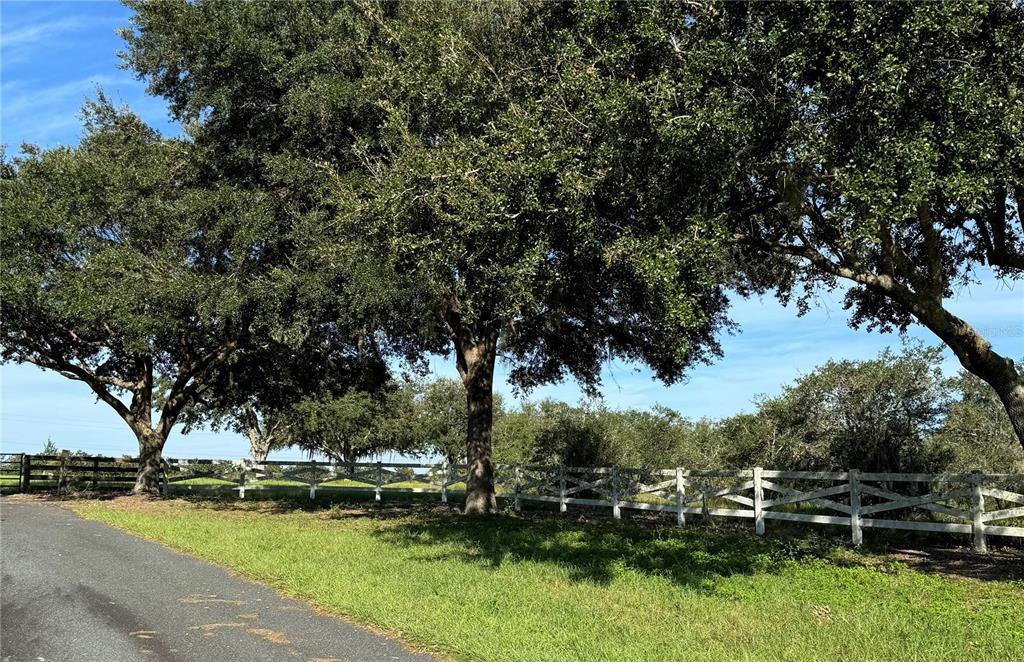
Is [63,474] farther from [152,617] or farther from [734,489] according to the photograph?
[152,617]

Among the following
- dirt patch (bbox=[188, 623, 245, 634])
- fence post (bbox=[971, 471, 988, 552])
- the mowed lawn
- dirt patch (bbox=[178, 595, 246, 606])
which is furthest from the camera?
fence post (bbox=[971, 471, 988, 552])

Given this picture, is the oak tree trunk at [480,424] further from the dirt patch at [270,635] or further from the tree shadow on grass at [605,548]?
the dirt patch at [270,635]

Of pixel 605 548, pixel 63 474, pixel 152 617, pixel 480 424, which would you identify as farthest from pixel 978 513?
pixel 63 474

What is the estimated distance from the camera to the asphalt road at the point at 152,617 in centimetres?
679

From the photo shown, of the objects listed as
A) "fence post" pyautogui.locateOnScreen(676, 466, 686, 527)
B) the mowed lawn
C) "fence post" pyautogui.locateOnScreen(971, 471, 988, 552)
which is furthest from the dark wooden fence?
"fence post" pyautogui.locateOnScreen(971, 471, 988, 552)

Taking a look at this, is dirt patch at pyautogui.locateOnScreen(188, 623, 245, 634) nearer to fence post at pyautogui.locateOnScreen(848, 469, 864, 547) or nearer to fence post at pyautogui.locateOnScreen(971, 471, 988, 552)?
fence post at pyautogui.locateOnScreen(848, 469, 864, 547)

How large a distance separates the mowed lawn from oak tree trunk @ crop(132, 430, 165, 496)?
15.1 meters

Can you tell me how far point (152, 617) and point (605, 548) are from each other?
766 centimetres

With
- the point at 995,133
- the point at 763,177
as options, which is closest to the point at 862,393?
the point at 763,177

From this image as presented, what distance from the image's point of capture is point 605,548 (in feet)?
44.1

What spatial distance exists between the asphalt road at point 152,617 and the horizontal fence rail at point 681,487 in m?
10.6

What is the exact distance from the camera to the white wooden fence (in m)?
13.5

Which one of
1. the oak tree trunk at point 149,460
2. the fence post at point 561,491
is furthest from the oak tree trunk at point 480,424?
the oak tree trunk at point 149,460

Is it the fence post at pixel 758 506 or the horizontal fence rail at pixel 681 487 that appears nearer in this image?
the horizontal fence rail at pixel 681 487
